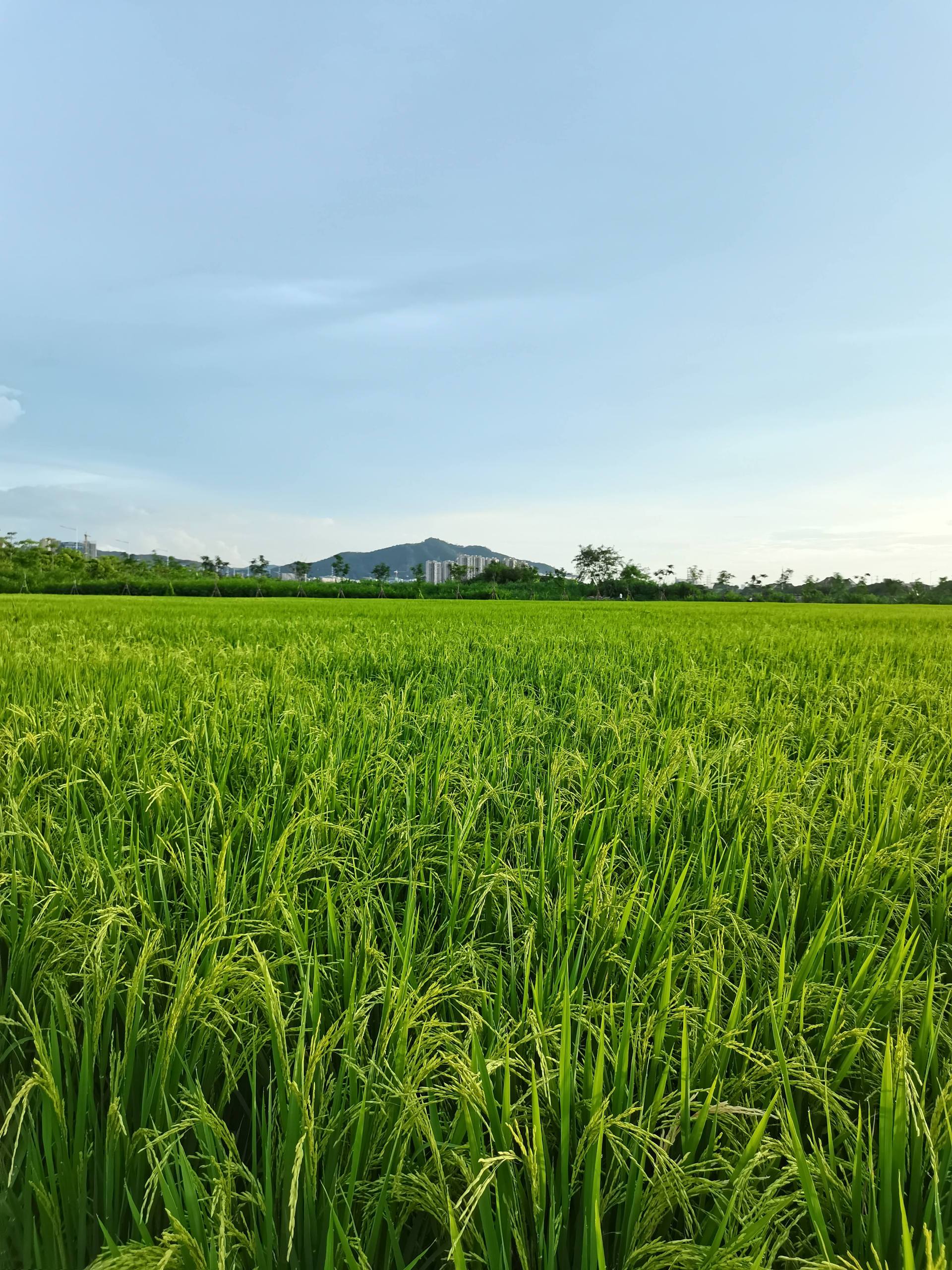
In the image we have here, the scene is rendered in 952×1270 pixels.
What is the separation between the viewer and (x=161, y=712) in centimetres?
272

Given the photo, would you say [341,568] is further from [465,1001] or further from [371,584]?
[465,1001]

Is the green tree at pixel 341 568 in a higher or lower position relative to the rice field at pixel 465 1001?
higher

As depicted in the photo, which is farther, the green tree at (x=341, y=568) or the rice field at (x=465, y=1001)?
the green tree at (x=341, y=568)

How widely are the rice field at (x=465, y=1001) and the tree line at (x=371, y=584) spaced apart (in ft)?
135

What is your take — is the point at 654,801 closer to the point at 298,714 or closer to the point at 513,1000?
the point at 513,1000

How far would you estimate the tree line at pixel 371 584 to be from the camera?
41.2 metres

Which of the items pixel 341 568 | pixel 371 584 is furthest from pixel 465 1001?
pixel 341 568

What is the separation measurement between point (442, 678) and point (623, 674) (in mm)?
1442

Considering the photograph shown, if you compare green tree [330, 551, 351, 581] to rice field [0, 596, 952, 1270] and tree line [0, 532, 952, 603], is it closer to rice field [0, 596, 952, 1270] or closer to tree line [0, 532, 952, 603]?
tree line [0, 532, 952, 603]

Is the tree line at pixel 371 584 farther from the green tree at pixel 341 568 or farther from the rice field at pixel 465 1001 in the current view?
the rice field at pixel 465 1001

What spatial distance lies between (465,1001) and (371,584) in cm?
4647

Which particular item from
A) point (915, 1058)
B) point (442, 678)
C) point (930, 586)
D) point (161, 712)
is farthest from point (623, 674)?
point (930, 586)

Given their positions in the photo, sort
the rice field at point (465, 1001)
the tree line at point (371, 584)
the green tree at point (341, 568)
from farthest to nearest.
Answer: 1. the green tree at point (341, 568)
2. the tree line at point (371, 584)
3. the rice field at point (465, 1001)

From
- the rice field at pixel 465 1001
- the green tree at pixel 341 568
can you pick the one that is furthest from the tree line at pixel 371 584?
the rice field at pixel 465 1001
